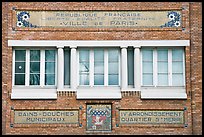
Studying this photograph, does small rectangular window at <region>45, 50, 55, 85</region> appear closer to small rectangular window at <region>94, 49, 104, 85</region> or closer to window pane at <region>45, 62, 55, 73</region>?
window pane at <region>45, 62, 55, 73</region>

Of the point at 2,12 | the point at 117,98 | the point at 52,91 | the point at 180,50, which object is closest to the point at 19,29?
the point at 2,12

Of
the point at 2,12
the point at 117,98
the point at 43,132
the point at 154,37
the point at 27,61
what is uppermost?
the point at 2,12

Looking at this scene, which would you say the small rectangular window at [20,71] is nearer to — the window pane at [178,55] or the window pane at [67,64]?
the window pane at [67,64]

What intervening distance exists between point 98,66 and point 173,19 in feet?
11.6

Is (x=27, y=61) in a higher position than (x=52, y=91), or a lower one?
higher

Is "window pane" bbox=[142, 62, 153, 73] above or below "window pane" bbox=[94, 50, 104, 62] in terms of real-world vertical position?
below

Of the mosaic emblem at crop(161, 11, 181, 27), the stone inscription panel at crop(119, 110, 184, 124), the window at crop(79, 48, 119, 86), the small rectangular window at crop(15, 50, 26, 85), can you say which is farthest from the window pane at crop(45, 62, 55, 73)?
the mosaic emblem at crop(161, 11, 181, 27)

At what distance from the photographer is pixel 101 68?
15.5 meters

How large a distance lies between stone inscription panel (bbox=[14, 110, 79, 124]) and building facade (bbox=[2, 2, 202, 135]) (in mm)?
39

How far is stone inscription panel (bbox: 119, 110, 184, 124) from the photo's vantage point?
15.1 m

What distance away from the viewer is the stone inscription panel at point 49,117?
15.1 m

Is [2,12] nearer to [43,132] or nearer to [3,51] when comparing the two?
[3,51]

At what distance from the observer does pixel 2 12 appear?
1550cm

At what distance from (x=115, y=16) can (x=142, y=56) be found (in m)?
1.94
